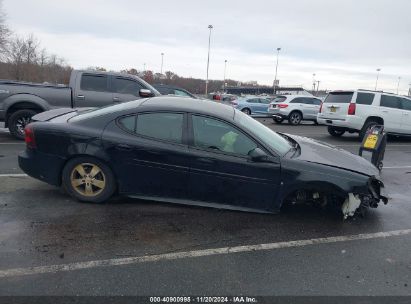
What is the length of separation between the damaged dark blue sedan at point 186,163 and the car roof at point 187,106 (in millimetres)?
18

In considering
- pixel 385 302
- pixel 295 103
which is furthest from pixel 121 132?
pixel 295 103

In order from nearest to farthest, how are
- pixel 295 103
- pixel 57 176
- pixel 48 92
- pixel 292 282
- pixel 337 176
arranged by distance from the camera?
1. pixel 292 282
2. pixel 337 176
3. pixel 57 176
4. pixel 48 92
5. pixel 295 103

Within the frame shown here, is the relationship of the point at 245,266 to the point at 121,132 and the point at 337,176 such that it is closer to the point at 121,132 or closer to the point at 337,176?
the point at 337,176

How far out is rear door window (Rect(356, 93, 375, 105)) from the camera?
13.2 m

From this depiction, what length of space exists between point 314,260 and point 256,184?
3.82 feet

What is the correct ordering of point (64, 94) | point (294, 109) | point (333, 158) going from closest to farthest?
1. point (333, 158)
2. point (64, 94)
3. point (294, 109)

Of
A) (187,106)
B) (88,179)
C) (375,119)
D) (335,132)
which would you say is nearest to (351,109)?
(375,119)

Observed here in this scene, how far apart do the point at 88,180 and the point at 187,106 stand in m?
1.59

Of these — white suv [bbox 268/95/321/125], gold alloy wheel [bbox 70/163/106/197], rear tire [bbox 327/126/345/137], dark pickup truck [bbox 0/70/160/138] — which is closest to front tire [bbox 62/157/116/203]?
gold alloy wheel [bbox 70/163/106/197]

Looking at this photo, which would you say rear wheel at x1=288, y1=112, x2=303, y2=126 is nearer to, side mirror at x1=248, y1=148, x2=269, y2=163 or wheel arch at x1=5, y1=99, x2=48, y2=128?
wheel arch at x1=5, y1=99, x2=48, y2=128

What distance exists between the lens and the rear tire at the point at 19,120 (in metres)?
9.23

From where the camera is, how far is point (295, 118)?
1980 cm

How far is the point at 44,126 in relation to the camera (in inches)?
195

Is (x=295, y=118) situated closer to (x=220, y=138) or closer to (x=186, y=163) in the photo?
(x=220, y=138)
